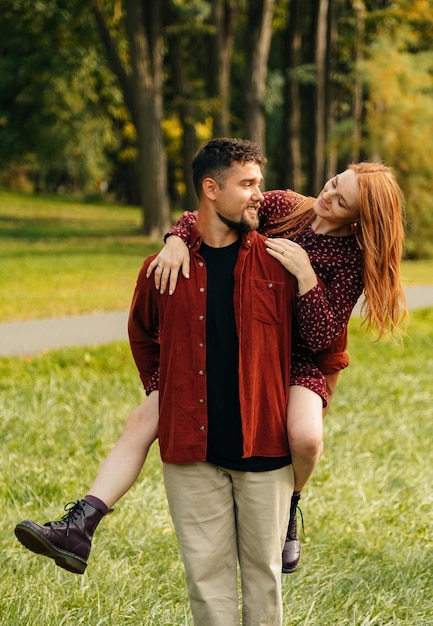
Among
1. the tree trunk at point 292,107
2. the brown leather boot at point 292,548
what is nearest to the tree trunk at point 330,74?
the tree trunk at point 292,107

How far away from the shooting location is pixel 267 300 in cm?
330

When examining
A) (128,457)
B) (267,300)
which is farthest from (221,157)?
(128,457)

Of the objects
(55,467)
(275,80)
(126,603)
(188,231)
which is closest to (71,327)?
(55,467)

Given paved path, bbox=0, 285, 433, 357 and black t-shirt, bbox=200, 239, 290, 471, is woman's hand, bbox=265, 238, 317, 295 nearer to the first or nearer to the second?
black t-shirt, bbox=200, 239, 290, 471

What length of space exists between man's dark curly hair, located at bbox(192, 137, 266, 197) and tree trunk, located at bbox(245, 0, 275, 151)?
20262mm

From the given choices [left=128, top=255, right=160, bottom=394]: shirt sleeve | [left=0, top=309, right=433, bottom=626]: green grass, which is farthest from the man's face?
[left=0, top=309, right=433, bottom=626]: green grass

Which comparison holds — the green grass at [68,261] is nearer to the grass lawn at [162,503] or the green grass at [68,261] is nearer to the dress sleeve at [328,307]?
the grass lawn at [162,503]

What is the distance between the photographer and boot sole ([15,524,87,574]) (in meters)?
3.40

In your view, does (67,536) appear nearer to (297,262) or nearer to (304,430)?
(304,430)

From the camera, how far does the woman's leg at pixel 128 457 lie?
3.62 metres

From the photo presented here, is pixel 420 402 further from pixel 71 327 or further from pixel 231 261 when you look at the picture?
pixel 231 261

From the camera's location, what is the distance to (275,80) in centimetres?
2883

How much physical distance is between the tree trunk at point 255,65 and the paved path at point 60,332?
11.2 metres

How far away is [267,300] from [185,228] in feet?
1.51
